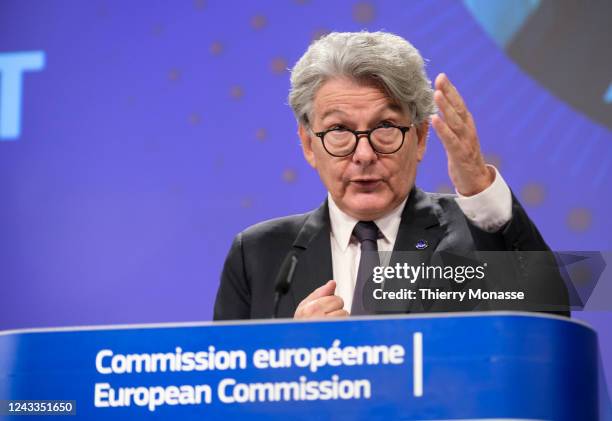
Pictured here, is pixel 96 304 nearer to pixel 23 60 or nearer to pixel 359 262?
pixel 23 60

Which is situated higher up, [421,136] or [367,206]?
[421,136]

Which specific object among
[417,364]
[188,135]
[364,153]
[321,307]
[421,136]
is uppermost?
[188,135]

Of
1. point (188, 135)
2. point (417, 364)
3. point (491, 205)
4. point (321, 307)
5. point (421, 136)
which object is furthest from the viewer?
point (188, 135)

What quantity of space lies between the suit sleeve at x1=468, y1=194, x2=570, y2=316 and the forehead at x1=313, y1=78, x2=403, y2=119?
0.39 m

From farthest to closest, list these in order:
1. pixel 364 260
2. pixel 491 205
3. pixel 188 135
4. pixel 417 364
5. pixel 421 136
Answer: pixel 188 135, pixel 421 136, pixel 364 260, pixel 491 205, pixel 417 364

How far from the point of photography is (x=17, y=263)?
3605mm

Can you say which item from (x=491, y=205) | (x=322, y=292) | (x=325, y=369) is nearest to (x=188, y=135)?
(x=491, y=205)

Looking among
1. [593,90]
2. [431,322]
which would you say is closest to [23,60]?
[593,90]

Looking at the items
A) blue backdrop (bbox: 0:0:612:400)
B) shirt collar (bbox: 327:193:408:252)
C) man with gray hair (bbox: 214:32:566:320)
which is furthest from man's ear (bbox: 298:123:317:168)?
blue backdrop (bbox: 0:0:612:400)

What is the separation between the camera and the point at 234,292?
104 inches

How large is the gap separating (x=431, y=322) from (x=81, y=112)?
2372 mm

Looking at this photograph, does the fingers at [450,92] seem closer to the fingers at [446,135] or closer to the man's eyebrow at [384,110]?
the fingers at [446,135]

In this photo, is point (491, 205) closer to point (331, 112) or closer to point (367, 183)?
point (367, 183)

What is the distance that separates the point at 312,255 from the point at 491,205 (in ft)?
1.65
